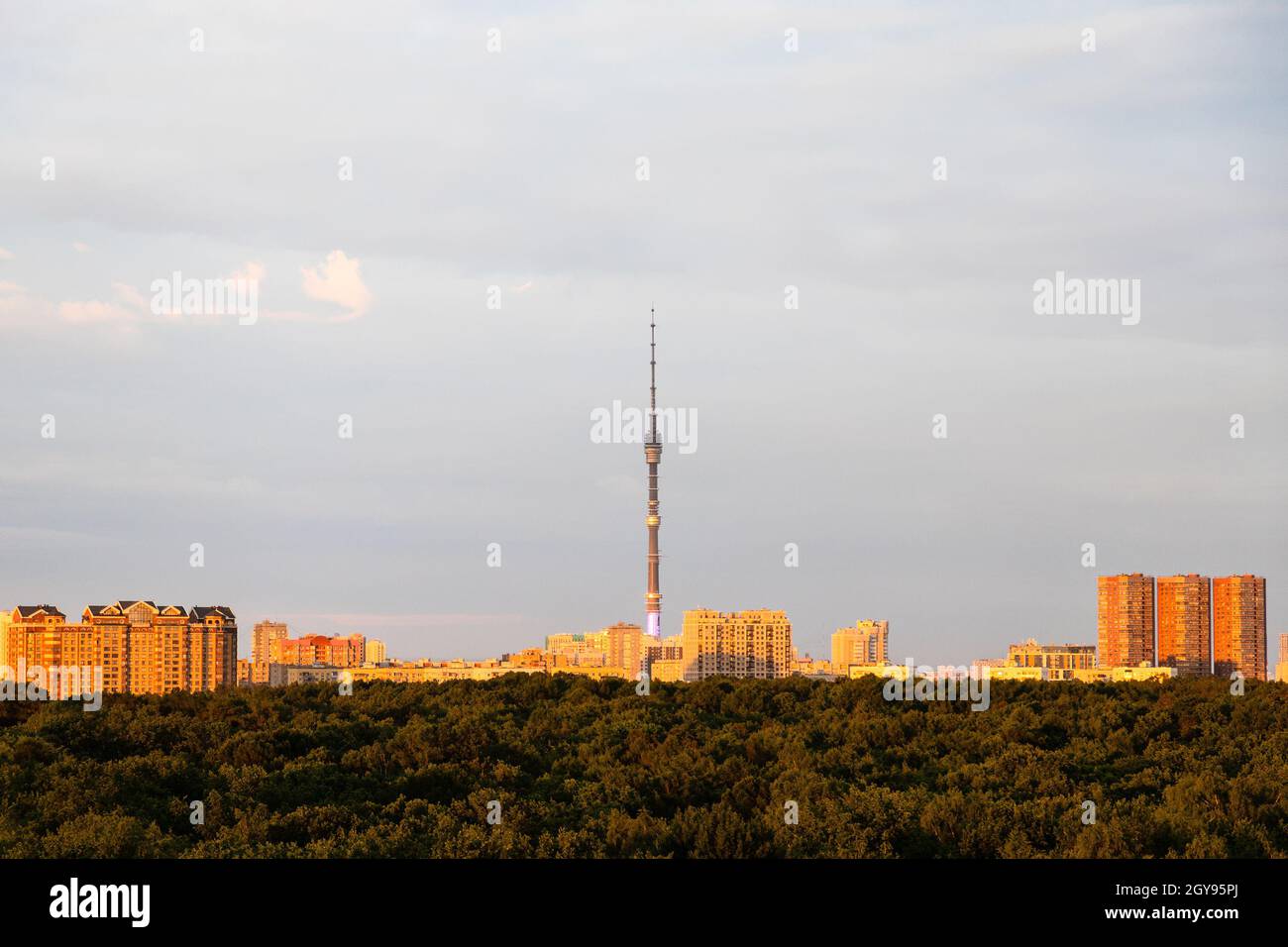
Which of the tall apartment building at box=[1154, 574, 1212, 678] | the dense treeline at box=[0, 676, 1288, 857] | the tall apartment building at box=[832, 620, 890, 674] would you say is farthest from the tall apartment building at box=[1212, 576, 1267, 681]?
the dense treeline at box=[0, 676, 1288, 857]

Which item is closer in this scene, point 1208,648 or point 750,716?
point 750,716

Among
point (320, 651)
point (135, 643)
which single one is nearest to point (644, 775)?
point (135, 643)

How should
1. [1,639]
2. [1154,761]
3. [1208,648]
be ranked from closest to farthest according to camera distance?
[1154,761], [1,639], [1208,648]

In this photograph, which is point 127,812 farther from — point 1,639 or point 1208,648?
point 1208,648

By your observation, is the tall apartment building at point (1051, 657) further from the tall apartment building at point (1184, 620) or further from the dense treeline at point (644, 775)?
the dense treeline at point (644, 775)

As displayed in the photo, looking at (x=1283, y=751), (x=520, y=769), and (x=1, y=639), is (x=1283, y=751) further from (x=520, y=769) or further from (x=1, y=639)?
(x=1, y=639)

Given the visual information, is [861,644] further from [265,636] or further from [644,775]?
[644,775]
